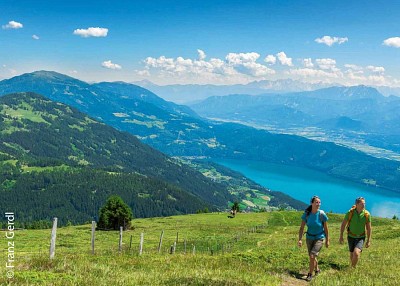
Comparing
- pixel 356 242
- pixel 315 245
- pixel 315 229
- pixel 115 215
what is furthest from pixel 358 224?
pixel 115 215

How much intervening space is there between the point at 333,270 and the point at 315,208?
151 inches

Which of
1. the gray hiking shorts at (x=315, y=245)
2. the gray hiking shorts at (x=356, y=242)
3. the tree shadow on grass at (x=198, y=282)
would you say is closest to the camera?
the tree shadow on grass at (x=198, y=282)

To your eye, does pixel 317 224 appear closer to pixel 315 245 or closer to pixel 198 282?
pixel 315 245

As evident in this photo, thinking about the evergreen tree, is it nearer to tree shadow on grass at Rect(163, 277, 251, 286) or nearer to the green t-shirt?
the green t-shirt

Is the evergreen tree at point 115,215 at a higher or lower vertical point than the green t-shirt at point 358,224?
lower

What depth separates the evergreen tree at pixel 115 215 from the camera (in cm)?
7712

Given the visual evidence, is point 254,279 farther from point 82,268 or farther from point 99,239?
point 99,239

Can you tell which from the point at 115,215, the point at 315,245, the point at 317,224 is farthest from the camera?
the point at 115,215

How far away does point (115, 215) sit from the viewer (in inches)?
3029

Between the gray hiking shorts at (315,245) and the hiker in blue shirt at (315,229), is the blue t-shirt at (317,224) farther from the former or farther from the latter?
the gray hiking shorts at (315,245)

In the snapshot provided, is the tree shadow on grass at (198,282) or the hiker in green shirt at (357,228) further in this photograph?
the hiker in green shirt at (357,228)

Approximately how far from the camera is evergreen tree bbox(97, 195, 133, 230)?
77.1 meters

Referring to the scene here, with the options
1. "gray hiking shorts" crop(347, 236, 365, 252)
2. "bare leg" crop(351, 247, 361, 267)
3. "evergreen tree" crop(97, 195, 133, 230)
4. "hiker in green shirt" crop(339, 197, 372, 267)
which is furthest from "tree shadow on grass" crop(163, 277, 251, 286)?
"evergreen tree" crop(97, 195, 133, 230)

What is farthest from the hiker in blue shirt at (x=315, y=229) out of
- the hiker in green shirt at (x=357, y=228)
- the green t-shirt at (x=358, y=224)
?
the green t-shirt at (x=358, y=224)
